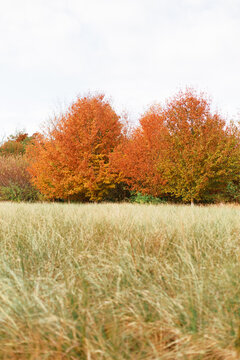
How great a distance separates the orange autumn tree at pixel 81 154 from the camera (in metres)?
15.4

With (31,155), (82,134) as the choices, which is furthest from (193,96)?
(31,155)

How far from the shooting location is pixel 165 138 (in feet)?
48.0

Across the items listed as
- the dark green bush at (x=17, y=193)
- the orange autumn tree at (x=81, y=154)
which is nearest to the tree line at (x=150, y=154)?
the orange autumn tree at (x=81, y=154)

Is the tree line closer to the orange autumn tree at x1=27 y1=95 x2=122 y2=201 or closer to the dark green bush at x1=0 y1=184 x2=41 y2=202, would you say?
the orange autumn tree at x1=27 y1=95 x2=122 y2=201

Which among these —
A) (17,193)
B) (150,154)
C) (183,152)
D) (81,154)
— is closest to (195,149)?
(183,152)

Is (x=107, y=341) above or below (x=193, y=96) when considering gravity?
below

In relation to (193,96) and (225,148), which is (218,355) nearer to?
(225,148)

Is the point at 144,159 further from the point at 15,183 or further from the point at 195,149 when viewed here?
the point at 15,183

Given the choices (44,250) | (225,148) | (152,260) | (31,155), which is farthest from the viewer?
(31,155)

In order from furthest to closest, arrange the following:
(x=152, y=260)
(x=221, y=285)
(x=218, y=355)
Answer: (x=152, y=260)
(x=221, y=285)
(x=218, y=355)

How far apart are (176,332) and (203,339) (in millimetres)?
155

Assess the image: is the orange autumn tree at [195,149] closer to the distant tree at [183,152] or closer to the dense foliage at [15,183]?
the distant tree at [183,152]

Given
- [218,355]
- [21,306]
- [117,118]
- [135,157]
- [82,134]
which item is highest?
[117,118]

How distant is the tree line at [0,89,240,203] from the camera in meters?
14.0
